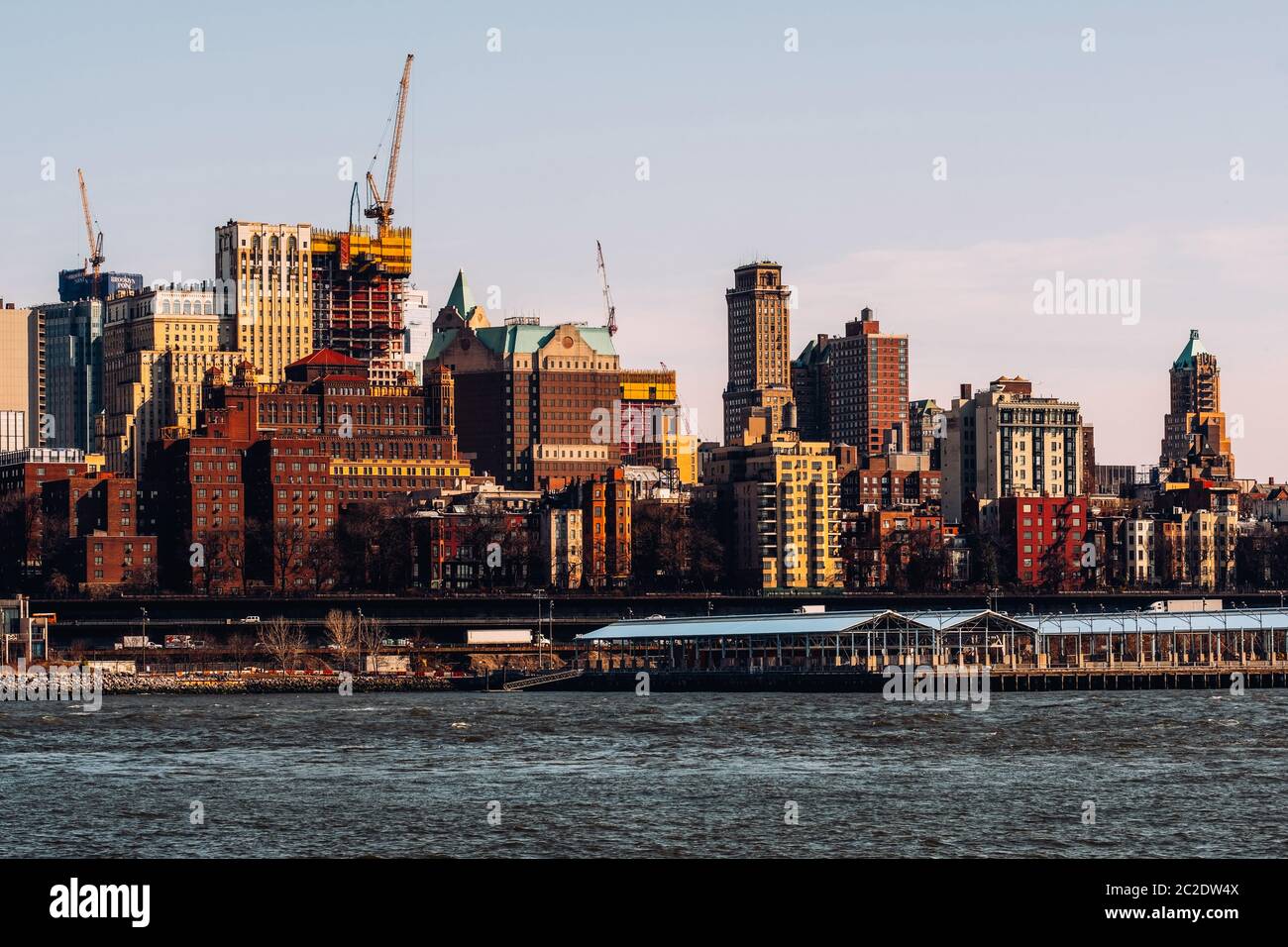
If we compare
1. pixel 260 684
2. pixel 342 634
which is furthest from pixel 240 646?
pixel 260 684

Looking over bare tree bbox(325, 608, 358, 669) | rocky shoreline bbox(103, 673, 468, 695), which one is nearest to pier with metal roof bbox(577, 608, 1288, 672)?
rocky shoreline bbox(103, 673, 468, 695)

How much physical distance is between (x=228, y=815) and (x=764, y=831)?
14.2 m

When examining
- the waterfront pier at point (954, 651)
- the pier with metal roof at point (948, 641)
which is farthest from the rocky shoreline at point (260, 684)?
the pier with metal roof at point (948, 641)

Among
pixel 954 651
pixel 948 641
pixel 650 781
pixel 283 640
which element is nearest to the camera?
pixel 650 781

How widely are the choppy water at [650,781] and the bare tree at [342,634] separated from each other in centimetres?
4602

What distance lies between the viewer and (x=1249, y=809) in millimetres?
55344

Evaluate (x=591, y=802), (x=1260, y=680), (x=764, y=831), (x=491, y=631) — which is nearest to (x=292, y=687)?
(x=491, y=631)

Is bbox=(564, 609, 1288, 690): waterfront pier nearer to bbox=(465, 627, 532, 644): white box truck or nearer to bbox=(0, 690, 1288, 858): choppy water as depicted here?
bbox=(465, 627, 532, 644): white box truck

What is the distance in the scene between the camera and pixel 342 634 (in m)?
163

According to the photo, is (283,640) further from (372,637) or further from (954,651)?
(954,651)

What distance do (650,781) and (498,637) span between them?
4127 inches

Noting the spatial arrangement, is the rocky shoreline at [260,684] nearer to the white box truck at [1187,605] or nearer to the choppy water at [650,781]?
the choppy water at [650,781]
